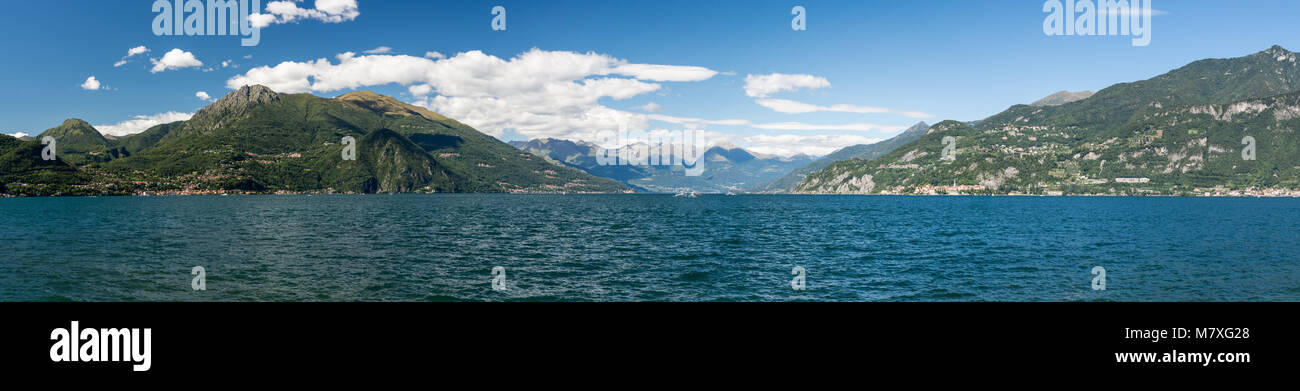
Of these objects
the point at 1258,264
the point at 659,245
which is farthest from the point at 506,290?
the point at 1258,264

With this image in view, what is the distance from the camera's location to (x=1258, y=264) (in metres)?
42.4

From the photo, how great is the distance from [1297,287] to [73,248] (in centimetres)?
8767
